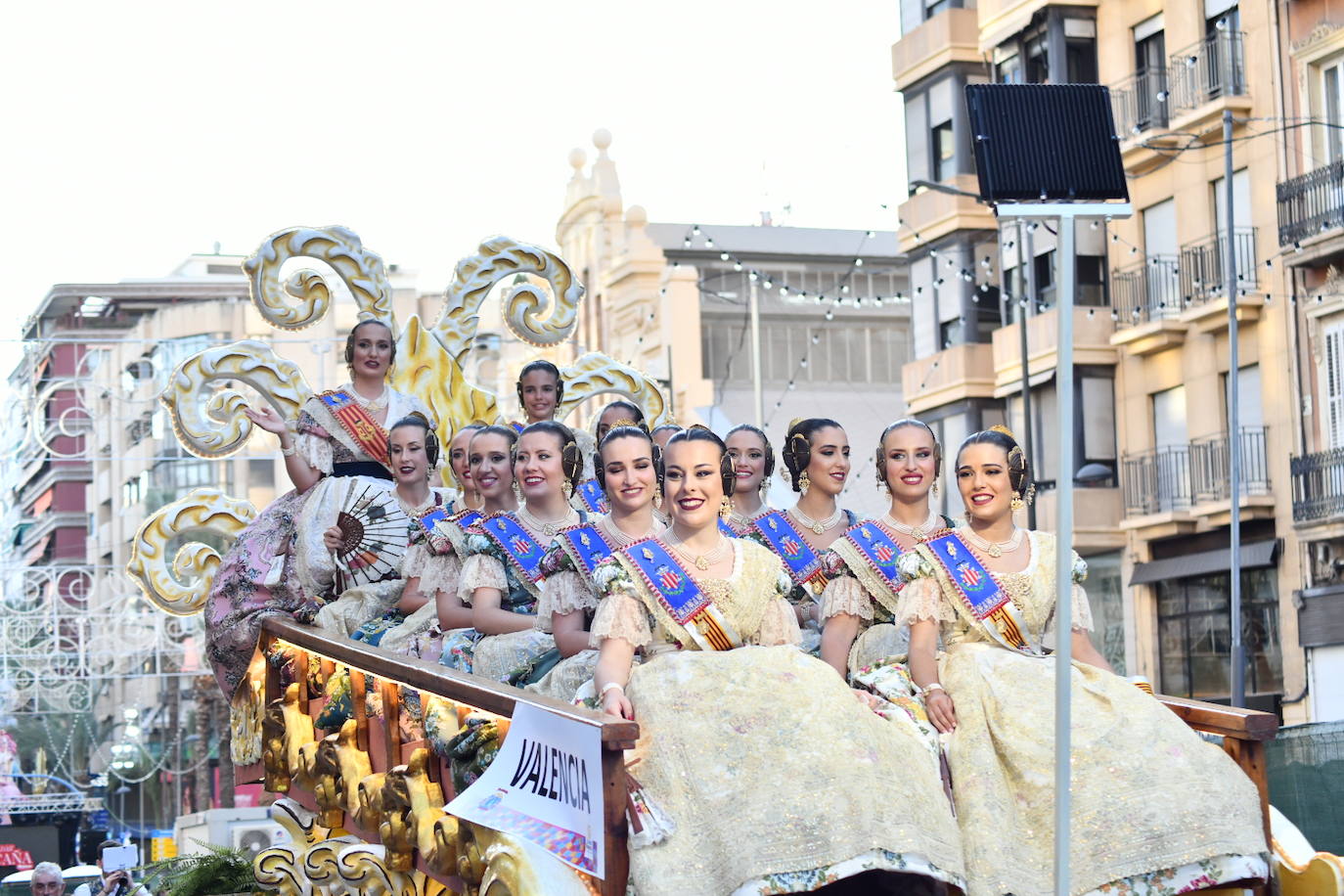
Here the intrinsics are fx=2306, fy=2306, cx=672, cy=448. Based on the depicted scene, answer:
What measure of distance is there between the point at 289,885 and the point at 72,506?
7797 cm

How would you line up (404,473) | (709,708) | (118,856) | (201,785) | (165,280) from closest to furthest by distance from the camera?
(709,708) < (404,473) < (118,856) < (201,785) < (165,280)

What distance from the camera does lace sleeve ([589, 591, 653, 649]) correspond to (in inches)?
302

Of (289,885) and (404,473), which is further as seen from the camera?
(404,473)

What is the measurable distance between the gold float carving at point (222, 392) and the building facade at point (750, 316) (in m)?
35.7

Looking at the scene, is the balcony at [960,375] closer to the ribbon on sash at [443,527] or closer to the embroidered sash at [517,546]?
the ribbon on sash at [443,527]

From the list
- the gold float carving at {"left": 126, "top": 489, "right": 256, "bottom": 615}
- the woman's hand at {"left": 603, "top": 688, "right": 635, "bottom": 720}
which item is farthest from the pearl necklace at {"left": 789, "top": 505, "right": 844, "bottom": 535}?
the gold float carving at {"left": 126, "top": 489, "right": 256, "bottom": 615}

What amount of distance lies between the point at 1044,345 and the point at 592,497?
23.9 m

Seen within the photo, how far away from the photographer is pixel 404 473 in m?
11.4

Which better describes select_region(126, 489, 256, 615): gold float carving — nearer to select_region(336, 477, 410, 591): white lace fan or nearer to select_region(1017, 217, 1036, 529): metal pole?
select_region(336, 477, 410, 591): white lace fan

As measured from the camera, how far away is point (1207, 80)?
30453mm

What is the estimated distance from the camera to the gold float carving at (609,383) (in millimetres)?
13367

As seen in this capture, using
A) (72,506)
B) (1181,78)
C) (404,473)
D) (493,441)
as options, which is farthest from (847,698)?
(72,506)

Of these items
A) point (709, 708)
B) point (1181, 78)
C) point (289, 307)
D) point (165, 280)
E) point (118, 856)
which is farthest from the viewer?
point (165, 280)

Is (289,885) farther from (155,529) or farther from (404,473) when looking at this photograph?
(155,529)
